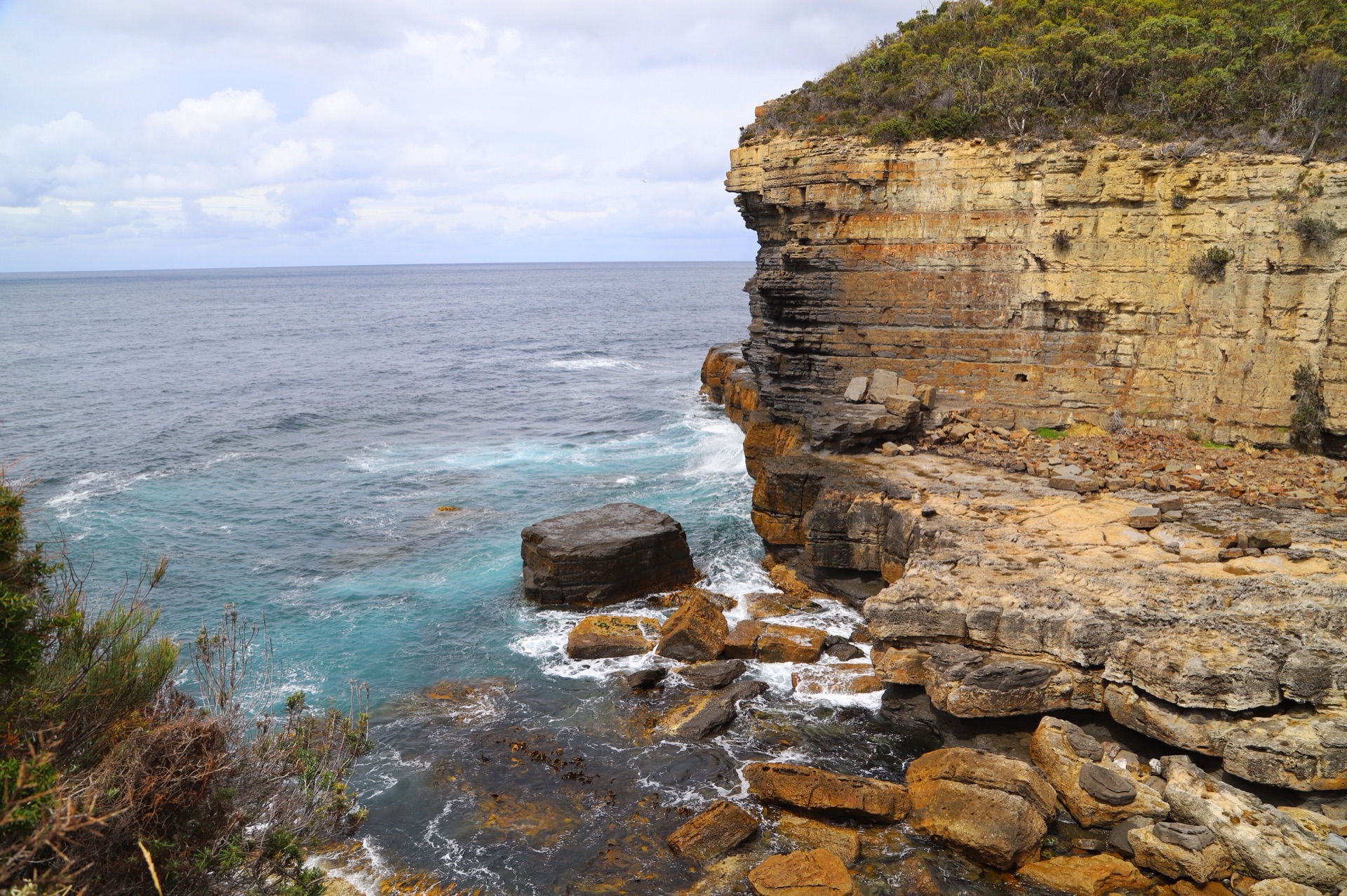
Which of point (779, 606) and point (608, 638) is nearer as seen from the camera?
point (608, 638)

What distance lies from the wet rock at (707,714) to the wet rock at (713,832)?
3137 millimetres

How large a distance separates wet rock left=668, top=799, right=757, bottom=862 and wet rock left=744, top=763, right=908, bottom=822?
0.81 m

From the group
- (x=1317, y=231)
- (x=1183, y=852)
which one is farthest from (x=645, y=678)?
(x=1317, y=231)

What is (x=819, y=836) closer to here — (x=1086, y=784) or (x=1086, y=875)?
(x=1086, y=875)

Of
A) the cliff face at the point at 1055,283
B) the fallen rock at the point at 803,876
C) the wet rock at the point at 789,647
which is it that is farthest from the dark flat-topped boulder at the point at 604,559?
the fallen rock at the point at 803,876

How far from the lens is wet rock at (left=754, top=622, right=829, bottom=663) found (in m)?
20.3

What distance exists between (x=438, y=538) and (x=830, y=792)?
19.9 meters

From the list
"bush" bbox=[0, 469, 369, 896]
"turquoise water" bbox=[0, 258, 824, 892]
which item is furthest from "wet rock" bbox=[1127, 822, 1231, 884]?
"bush" bbox=[0, 469, 369, 896]

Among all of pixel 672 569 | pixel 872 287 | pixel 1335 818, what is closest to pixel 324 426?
pixel 672 569

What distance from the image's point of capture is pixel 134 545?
96.9 feet

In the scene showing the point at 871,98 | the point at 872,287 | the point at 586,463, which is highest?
the point at 871,98

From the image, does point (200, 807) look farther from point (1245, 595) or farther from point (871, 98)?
point (871, 98)

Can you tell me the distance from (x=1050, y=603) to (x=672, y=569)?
1207cm

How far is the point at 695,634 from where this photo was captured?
68.0 ft
